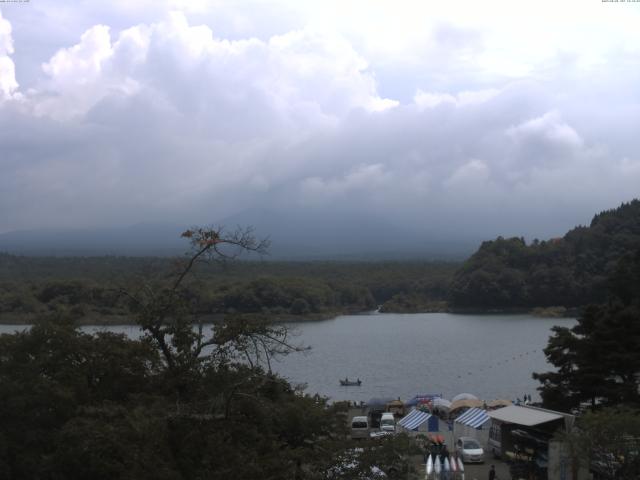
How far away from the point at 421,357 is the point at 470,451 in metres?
21.0

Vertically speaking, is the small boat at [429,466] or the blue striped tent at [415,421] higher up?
the small boat at [429,466]

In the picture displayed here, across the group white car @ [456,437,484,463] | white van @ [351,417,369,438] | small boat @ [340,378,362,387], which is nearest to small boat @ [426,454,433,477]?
white car @ [456,437,484,463]

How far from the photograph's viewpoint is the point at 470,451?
511 inches

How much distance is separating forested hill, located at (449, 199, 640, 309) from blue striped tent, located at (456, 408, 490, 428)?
39.5 meters

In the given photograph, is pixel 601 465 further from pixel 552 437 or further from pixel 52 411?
pixel 52 411

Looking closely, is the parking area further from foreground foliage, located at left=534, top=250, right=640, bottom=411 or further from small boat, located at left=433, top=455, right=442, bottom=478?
foreground foliage, located at left=534, top=250, right=640, bottom=411

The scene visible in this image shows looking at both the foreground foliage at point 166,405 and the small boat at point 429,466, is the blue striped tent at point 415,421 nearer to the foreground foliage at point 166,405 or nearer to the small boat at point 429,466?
the small boat at point 429,466

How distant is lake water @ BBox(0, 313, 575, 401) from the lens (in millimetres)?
25967

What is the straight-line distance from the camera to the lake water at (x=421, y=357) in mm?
25967

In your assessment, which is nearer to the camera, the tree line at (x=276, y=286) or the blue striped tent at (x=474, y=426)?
the blue striped tent at (x=474, y=426)

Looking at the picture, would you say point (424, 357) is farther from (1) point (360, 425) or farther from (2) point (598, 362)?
(2) point (598, 362)

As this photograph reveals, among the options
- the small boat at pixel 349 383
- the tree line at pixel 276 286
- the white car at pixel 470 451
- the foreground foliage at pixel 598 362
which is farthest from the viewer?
the tree line at pixel 276 286

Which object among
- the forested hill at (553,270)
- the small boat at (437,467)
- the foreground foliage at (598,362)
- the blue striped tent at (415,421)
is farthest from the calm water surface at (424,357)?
the small boat at (437,467)

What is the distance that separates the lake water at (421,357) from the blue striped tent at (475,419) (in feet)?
12.7
